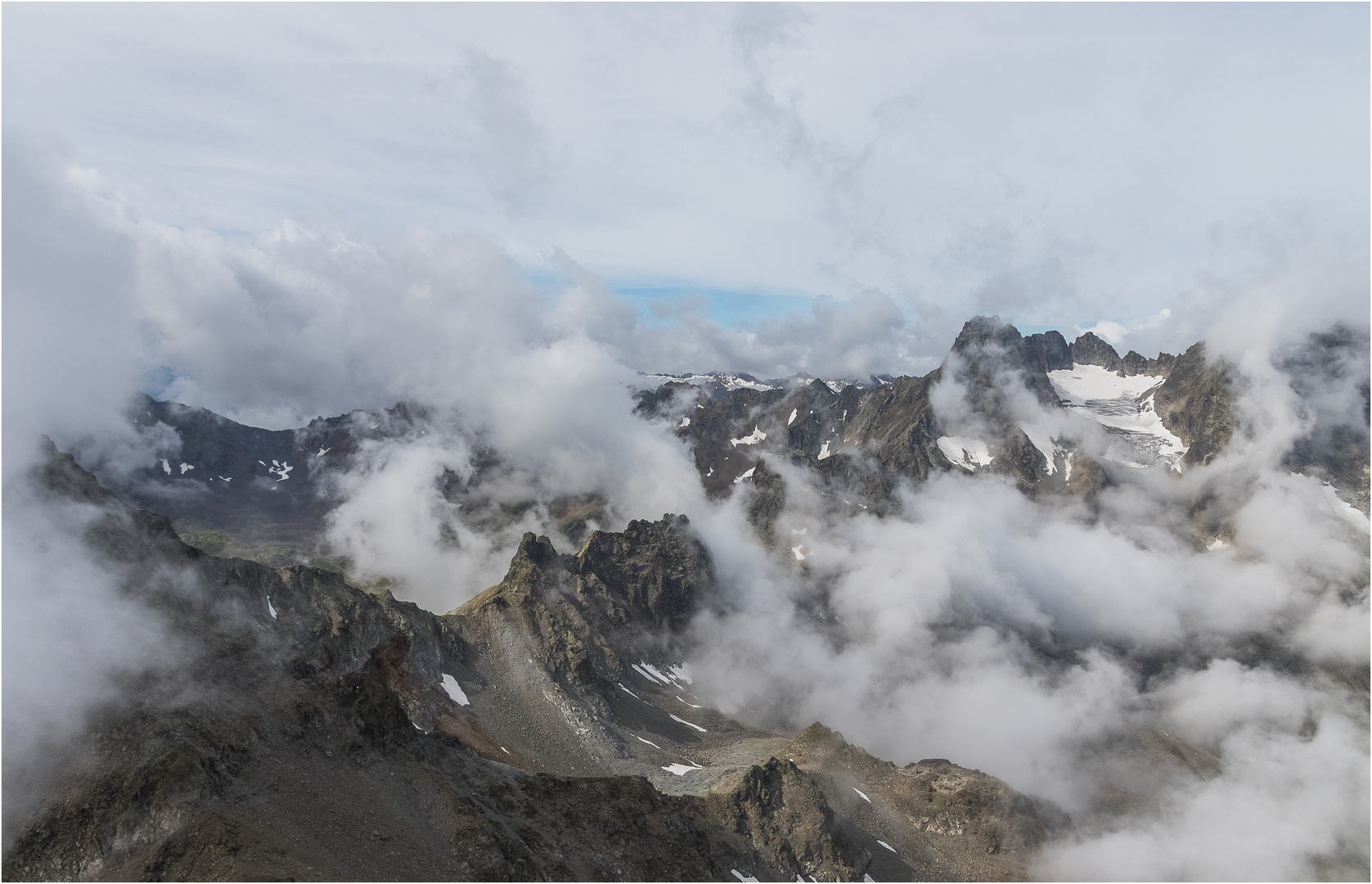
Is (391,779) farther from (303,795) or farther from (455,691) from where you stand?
(455,691)

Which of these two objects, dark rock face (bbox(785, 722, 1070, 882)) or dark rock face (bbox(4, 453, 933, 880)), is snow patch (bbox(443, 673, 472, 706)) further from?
dark rock face (bbox(785, 722, 1070, 882))

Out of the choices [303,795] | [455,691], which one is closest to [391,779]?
[303,795]

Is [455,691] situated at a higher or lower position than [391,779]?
lower

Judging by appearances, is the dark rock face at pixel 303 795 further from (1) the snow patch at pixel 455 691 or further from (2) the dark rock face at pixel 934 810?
(1) the snow patch at pixel 455 691

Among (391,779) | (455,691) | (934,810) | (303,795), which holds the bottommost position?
(455,691)

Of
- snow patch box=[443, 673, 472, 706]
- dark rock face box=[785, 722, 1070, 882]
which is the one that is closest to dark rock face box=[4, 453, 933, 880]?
dark rock face box=[785, 722, 1070, 882]

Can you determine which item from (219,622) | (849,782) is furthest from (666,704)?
(219,622)
